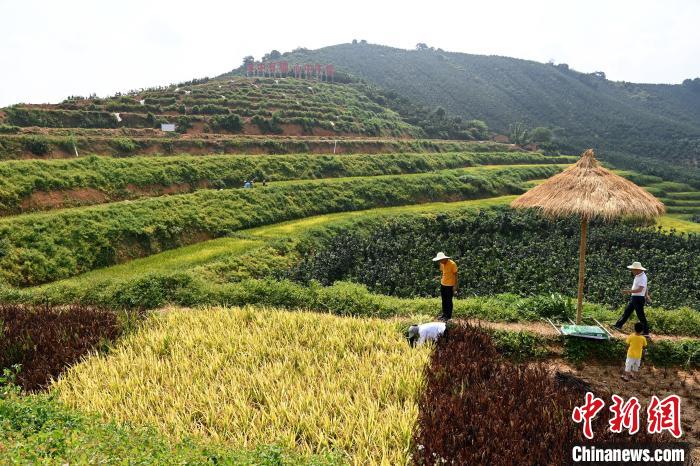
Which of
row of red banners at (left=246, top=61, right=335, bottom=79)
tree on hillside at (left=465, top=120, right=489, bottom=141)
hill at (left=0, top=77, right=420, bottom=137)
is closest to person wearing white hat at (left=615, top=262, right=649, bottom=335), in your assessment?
hill at (left=0, top=77, right=420, bottom=137)

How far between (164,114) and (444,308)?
40.4 m

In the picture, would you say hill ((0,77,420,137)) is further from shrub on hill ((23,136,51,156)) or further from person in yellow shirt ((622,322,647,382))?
person in yellow shirt ((622,322,647,382))

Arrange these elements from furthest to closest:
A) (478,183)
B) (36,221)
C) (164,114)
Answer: (164,114) → (478,183) → (36,221)

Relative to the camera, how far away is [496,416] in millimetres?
5652

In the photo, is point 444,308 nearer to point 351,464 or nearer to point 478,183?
point 351,464

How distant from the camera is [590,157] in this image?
9.65 m

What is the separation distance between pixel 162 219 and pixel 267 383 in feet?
52.3

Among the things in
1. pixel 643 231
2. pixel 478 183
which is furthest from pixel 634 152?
pixel 643 231

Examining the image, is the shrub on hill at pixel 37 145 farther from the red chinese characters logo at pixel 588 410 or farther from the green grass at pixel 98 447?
the red chinese characters logo at pixel 588 410

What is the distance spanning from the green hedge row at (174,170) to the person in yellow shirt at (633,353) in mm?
22448

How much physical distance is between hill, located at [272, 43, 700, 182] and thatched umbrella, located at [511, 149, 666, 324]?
62.1m

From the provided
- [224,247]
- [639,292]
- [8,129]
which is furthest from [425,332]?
[8,129]

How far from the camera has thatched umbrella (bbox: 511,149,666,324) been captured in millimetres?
9117

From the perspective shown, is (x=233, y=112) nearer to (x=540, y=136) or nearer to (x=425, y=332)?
(x=425, y=332)
